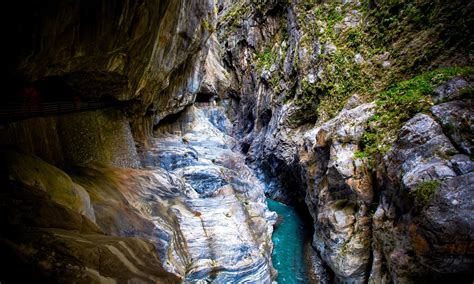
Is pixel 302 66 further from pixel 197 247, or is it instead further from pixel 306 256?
pixel 197 247

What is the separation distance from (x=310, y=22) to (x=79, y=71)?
76.4ft

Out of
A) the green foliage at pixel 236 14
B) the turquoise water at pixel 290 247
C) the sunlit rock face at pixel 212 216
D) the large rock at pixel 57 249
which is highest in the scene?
the green foliage at pixel 236 14

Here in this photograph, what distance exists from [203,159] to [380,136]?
11.1m

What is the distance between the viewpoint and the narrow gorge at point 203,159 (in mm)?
6293

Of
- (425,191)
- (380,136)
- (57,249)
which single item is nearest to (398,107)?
(380,136)

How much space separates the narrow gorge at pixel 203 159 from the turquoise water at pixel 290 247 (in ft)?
0.43

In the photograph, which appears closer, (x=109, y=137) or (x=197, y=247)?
(x=197, y=247)

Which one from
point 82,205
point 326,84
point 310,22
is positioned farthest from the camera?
point 310,22

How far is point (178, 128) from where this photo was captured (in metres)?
24.9

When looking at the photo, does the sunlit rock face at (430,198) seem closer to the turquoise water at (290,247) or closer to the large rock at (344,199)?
the large rock at (344,199)

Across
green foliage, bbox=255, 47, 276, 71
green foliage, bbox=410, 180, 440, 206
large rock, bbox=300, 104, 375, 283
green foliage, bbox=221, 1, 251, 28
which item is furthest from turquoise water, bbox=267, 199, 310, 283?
green foliage, bbox=221, 1, 251, 28

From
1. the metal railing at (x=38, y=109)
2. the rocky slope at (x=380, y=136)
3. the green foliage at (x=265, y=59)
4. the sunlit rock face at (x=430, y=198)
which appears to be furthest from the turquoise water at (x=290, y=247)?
the green foliage at (x=265, y=59)

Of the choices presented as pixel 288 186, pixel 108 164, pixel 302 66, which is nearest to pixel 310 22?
pixel 302 66

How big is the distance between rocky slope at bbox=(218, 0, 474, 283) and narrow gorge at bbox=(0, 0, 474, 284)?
78 millimetres
